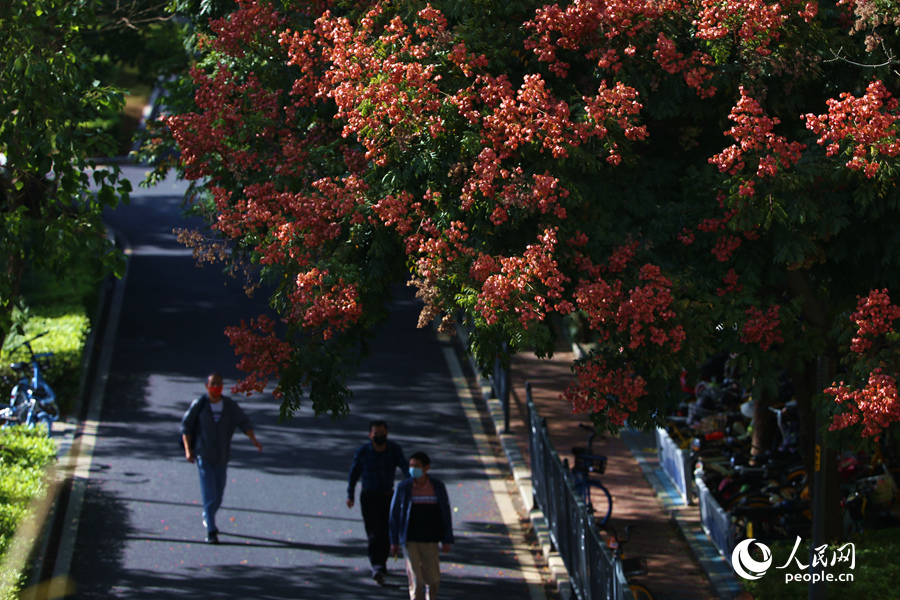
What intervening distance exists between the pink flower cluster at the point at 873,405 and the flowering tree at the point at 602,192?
14 millimetres

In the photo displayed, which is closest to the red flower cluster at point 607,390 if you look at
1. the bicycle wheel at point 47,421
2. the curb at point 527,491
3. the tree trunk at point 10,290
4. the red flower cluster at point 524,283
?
the red flower cluster at point 524,283

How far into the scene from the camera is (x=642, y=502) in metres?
12.0

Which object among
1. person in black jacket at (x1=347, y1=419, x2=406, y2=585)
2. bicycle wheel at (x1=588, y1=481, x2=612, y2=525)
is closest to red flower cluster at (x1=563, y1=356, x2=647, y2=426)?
person in black jacket at (x1=347, y1=419, x2=406, y2=585)

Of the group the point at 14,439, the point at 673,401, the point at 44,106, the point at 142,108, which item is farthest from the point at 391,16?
the point at 142,108

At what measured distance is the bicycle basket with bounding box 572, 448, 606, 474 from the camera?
11.4 metres

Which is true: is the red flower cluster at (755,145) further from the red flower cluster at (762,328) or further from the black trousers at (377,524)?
the black trousers at (377,524)

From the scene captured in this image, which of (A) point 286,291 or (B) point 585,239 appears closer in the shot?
(B) point 585,239

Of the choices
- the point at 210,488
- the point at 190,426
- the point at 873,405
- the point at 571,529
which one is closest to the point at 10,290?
the point at 190,426

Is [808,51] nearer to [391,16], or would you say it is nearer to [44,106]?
[391,16]

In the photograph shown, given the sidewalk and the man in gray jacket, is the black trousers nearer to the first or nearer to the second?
the man in gray jacket

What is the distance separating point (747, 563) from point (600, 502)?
7.97ft

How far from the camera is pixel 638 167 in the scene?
741cm

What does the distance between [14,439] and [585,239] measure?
8.38m

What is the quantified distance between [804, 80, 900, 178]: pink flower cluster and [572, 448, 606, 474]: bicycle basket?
18.7 feet
